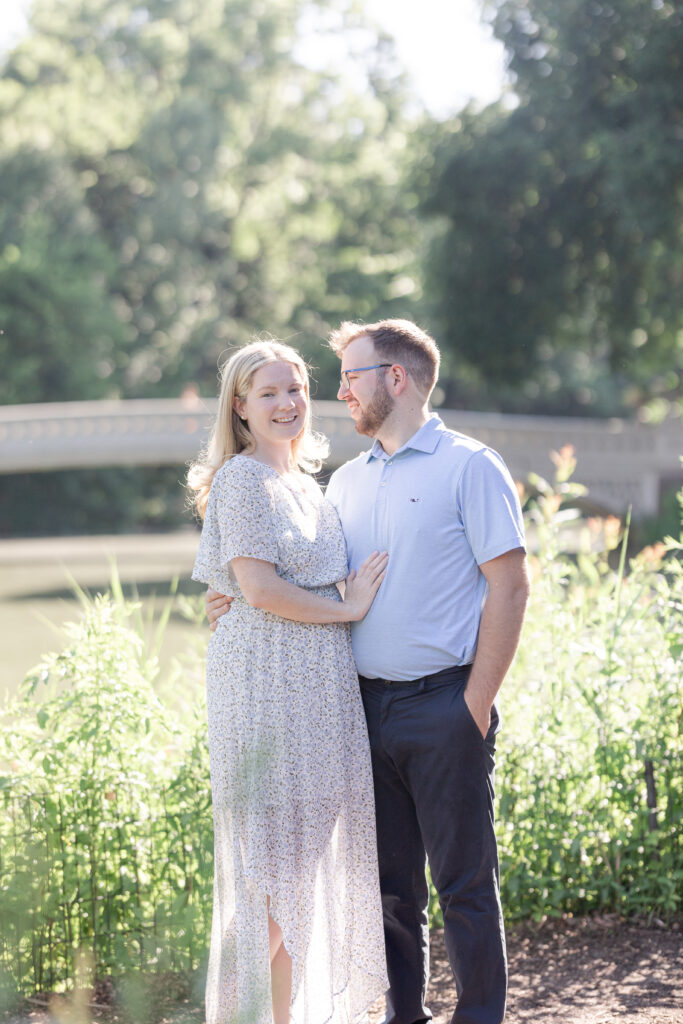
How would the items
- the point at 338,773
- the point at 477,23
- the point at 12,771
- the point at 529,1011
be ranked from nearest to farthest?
1. the point at 338,773
2. the point at 529,1011
3. the point at 12,771
4. the point at 477,23

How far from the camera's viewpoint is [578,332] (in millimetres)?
20391

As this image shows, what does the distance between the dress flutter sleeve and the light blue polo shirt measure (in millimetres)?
299

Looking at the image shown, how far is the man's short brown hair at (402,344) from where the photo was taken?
9.24 ft

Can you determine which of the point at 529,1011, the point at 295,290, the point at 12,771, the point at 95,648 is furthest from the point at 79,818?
the point at 295,290

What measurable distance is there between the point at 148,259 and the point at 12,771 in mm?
27840

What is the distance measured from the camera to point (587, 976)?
11.1ft

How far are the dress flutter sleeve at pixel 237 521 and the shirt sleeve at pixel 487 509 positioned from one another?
0.43 metres

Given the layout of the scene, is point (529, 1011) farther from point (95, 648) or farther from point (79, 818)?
point (95, 648)

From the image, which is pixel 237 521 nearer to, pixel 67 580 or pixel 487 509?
pixel 487 509

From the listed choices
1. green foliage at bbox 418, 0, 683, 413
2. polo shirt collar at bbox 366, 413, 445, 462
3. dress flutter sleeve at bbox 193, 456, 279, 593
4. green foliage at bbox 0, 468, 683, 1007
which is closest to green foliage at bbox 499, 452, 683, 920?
green foliage at bbox 0, 468, 683, 1007

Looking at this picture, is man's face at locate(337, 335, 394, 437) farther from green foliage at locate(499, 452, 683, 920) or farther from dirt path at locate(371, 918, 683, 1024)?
dirt path at locate(371, 918, 683, 1024)

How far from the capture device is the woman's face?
2.74 meters

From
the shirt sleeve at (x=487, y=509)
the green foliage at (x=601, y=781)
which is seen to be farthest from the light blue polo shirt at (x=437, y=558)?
the green foliage at (x=601, y=781)

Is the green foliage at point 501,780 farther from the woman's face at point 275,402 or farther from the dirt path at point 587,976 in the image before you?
the woman's face at point 275,402
